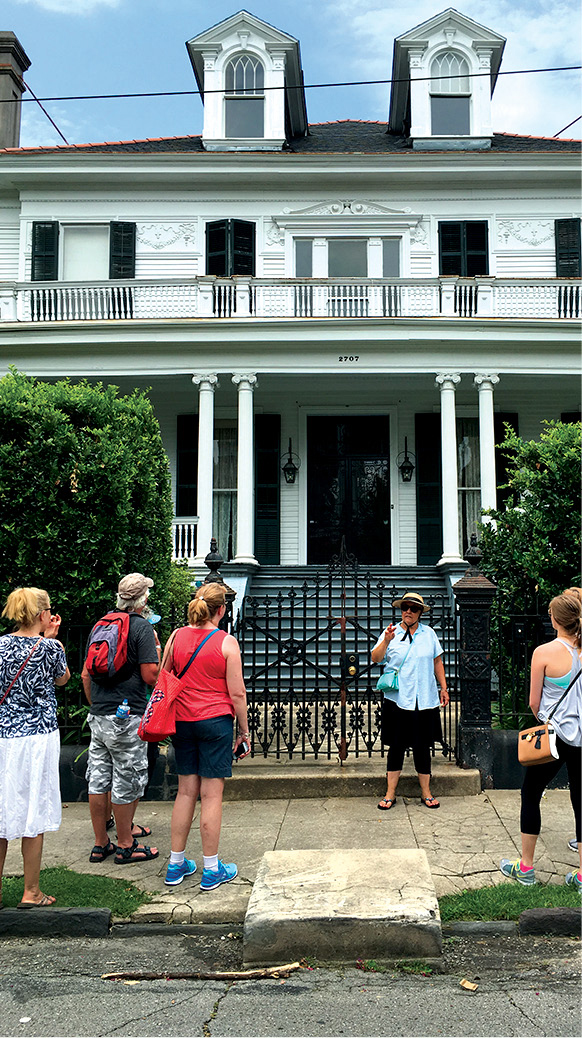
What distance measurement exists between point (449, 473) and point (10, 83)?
1340 cm

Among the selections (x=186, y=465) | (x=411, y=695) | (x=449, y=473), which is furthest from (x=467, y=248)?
(x=411, y=695)

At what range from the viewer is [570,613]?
4.85 metres

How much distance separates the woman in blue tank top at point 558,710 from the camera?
4766mm

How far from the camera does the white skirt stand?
14.9 ft

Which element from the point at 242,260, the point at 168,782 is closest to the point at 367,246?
the point at 242,260

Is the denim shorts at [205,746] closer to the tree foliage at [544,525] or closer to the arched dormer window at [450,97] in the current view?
the tree foliage at [544,525]

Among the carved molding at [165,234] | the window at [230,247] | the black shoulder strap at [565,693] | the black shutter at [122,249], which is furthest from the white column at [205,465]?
the black shoulder strap at [565,693]

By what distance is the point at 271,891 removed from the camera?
4.38 m

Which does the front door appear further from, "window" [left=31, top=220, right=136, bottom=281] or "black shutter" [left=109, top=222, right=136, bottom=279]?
"window" [left=31, top=220, right=136, bottom=281]

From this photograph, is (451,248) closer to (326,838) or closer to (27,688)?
(326,838)

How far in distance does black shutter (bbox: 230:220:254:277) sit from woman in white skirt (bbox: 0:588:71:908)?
12791 millimetres

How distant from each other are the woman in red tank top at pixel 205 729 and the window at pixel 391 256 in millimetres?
12998

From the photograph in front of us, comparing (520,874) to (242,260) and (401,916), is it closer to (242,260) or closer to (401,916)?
(401,916)

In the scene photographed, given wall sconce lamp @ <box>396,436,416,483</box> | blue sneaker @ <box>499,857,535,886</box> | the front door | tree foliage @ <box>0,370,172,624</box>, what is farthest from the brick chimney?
blue sneaker @ <box>499,857,535,886</box>
